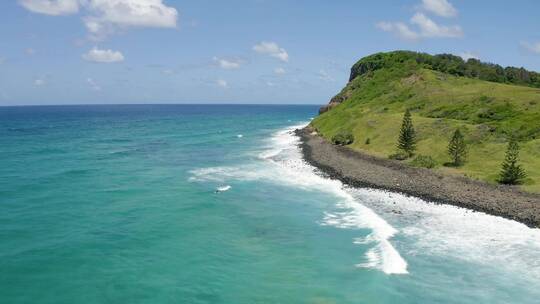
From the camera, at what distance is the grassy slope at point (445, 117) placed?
58.8 m

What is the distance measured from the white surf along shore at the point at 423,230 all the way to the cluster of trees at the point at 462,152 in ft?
33.8

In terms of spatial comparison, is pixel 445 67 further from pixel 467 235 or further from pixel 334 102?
pixel 467 235

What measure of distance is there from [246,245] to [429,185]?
25.1 meters

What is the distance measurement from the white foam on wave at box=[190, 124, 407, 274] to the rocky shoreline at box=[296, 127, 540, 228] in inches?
117

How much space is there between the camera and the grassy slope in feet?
193

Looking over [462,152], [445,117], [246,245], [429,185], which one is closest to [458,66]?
[445,117]

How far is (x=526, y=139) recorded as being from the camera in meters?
62.2

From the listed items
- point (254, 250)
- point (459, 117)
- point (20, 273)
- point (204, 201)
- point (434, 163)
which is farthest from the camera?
point (459, 117)

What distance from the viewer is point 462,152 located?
58000 millimetres

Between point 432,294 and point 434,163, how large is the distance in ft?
116

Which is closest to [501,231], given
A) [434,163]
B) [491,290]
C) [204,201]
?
[491,290]

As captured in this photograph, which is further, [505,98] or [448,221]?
[505,98]

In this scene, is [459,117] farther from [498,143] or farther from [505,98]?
[498,143]

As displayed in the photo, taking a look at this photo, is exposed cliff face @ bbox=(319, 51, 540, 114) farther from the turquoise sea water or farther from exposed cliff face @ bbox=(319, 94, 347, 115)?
the turquoise sea water
